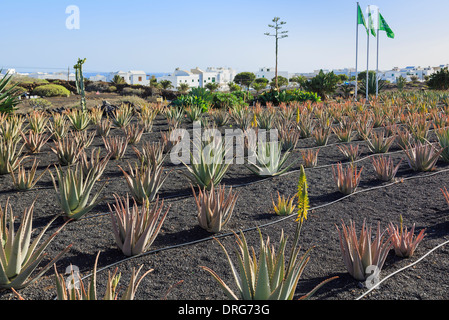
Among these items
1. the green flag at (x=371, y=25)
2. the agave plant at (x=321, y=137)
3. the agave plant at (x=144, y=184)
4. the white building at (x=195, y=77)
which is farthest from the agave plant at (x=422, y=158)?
the white building at (x=195, y=77)

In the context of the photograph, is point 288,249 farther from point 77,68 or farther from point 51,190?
point 77,68

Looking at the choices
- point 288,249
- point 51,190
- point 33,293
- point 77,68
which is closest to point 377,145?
point 288,249

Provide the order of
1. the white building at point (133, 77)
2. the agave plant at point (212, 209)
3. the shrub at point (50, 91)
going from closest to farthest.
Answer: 1. the agave plant at point (212, 209)
2. the shrub at point (50, 91)
3. the white building at point (133, 77)

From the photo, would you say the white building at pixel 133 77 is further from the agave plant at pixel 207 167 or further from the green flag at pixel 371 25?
the agave plant at pixel 207 167

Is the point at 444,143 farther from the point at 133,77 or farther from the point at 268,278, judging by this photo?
the point at 133,77

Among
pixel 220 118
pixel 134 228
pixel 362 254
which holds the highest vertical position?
pixel 220 118

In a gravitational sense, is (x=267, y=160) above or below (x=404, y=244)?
above

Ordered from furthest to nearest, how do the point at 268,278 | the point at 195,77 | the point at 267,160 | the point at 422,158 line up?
1. the point at 195,77
2. the point at 422,158
3. the point at 267,160
4. the point at 268,278

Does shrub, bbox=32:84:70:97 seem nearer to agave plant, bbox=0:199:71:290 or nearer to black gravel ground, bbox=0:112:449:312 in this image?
black gravel ground, bbox=0:112:449:312

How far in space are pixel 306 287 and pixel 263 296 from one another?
2.52ft

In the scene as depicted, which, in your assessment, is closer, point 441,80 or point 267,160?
point 267,160

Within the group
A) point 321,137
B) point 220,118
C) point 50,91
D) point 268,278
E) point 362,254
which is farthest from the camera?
point 50,91

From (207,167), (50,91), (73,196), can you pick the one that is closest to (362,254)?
(207,167)

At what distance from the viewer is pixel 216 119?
35.1 feet
